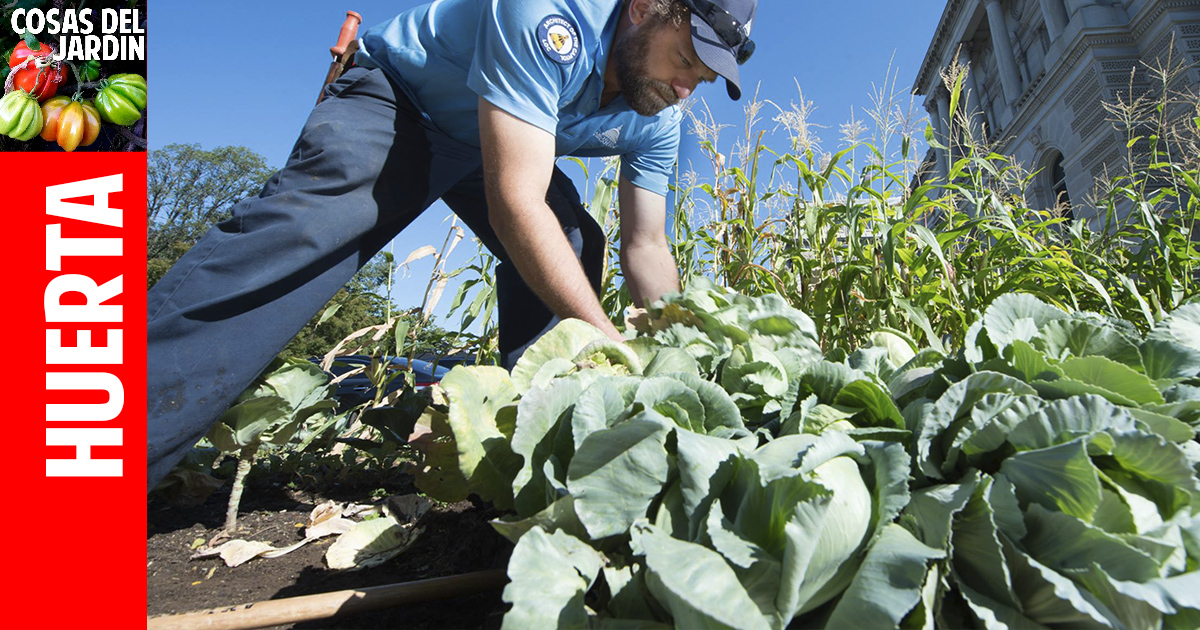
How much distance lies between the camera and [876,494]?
0.64m

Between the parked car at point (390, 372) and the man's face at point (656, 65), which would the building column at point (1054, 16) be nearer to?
the man's face at point (656, 65)

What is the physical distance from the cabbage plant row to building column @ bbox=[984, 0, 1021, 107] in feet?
74.5

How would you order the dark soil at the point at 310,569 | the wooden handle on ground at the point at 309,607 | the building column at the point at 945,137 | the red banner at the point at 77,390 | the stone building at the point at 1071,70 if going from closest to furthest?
1. the wooden handle on ground at the point at 309,607
2. the dark soil at the point at 310,569
3. the red banner at the point at 77,390
4. the building column at the point at 945,137
5. the stone building at the point at 1071,70

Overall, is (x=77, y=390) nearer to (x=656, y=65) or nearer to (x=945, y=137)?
(x=656, y=65)

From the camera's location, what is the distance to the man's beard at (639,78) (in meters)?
1.77

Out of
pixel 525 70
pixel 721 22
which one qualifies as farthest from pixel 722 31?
pixel 525 70

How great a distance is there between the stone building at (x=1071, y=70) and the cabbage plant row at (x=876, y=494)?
461 inches

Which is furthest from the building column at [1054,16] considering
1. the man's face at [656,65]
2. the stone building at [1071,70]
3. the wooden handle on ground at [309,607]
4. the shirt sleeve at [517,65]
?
the wooden handle on ground at [309,607]

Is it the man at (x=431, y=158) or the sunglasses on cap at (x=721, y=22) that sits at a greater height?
the sunglasses on cap at (x=721, y=22)

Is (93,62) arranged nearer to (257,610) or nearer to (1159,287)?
(257,610)

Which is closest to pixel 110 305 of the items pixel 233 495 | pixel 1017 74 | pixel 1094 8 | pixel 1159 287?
pixel 233 495

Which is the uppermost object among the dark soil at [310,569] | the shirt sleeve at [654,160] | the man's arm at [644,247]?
the shirt sleeve at [654,160]

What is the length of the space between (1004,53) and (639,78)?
75.5 feet

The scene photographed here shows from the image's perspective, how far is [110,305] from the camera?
62.6 inches
